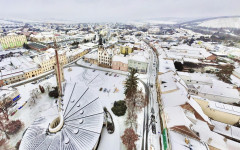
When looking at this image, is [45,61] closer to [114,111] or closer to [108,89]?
[108,89]

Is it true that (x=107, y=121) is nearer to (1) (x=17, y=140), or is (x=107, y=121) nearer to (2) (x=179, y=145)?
(2) (x=179, y=145)

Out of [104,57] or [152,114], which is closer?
[152,114]

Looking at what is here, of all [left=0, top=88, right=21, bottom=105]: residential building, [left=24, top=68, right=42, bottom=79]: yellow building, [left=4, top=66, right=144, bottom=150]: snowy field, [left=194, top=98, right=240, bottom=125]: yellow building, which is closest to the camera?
[left=4, top=66, right=144, bottom=150]: snowy field

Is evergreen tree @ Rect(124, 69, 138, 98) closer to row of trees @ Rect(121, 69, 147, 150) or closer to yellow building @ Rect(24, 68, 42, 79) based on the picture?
row of trees @ Rect(121, 69, 147, 150)

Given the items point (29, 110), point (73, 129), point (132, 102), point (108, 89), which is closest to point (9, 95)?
point (29, 110)

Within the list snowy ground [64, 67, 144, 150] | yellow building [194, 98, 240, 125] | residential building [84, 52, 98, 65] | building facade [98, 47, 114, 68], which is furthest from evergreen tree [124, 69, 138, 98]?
residential building [84, 52, 98, 65]

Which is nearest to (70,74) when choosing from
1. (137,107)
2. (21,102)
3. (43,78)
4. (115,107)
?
(43,78)

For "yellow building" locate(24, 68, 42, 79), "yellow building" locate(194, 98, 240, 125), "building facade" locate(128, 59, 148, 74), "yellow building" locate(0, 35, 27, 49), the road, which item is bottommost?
the road
